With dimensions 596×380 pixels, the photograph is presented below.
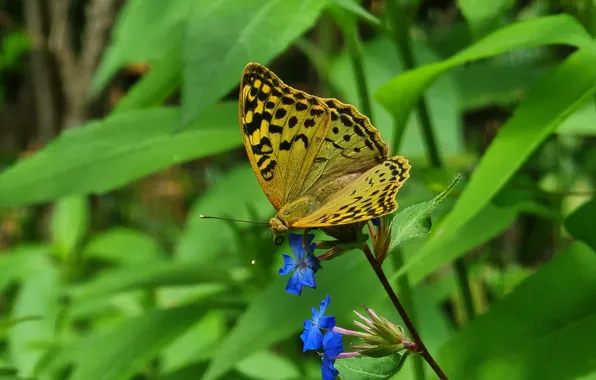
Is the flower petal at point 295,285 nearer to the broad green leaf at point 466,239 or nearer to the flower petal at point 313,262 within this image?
the flower petal at point 313,262

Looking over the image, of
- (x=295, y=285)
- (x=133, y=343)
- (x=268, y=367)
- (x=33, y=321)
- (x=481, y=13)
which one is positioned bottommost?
(x=268, y=367)

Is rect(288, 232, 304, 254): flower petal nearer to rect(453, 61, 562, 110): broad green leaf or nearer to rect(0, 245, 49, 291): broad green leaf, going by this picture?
rect(453, 61, 562, 110): broad green leaf

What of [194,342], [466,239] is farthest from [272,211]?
[466,239]

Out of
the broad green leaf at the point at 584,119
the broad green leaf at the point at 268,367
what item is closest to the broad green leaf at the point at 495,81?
the broad green leaf at the point at 584,119

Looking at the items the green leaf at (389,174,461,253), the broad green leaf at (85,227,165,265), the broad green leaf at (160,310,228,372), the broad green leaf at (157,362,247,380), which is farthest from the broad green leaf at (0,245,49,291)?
the green leaf at (389,174,461,253)

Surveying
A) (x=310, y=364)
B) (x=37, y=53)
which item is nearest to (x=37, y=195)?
(x=310, y=364)

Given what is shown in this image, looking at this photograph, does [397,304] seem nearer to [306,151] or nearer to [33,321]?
[306,151]
